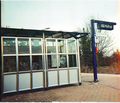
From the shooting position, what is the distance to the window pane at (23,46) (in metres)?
6.32

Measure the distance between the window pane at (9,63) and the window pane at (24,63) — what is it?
28 centimetres

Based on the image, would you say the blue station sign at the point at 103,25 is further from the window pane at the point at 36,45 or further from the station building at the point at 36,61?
the window pane at the point at 36,45

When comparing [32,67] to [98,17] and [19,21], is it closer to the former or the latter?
[19,21]

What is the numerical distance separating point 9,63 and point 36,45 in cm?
155

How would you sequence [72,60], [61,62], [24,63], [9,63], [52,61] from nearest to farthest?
[9,63]
[24,63]
[52,61]
[61,62]
[72,60]

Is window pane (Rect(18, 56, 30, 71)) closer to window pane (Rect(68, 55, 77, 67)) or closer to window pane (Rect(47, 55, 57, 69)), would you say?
window pane (Rect(47, 55, 57, 69))

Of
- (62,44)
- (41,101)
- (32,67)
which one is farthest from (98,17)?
(41,101)

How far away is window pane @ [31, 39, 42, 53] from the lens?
6.64 m

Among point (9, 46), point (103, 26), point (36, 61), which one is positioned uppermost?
point (103, 26)

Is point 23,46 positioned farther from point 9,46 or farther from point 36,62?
point 36,62

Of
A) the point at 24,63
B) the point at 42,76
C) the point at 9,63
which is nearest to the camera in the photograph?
the point at 9,63

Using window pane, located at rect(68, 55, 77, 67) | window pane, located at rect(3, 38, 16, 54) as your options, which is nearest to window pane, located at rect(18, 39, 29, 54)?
window pane, located at rect(3, 38, 16, 54)

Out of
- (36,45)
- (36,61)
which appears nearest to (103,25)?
(36,45)

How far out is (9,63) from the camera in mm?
6012
